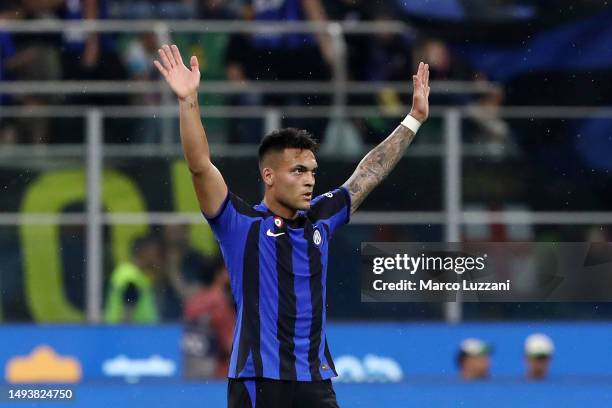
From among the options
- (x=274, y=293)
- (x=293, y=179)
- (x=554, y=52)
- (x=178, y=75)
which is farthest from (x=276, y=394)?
(x=554, y=52)

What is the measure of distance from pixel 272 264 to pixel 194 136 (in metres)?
0.64

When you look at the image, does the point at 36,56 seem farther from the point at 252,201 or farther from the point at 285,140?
the point at 285,140

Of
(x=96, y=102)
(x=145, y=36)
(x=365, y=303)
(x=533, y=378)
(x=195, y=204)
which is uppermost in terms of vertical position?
(x=145, y=36)

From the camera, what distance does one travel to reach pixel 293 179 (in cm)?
600

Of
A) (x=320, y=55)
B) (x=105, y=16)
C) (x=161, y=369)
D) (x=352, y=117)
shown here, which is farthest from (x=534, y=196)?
(x=105, y=16)

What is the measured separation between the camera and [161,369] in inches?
456

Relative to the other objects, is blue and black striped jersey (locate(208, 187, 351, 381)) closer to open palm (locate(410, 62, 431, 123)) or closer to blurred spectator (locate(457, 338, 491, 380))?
open palm (locate(410, 62, 431, 123))

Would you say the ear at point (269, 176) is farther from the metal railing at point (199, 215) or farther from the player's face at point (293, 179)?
the metal railing at point (199, 215)

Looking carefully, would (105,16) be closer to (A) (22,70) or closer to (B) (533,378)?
(A) (22,70)

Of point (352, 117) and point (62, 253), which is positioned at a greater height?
point (352, 117)

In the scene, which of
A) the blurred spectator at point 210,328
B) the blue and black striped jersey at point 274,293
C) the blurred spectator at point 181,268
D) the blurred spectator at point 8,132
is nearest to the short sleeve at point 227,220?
the blue and black striped jersey at point 274,293

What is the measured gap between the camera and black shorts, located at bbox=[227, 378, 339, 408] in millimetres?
5867

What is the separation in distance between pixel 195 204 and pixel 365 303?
1.67 meters

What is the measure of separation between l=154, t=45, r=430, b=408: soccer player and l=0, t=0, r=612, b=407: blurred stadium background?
4.33m
